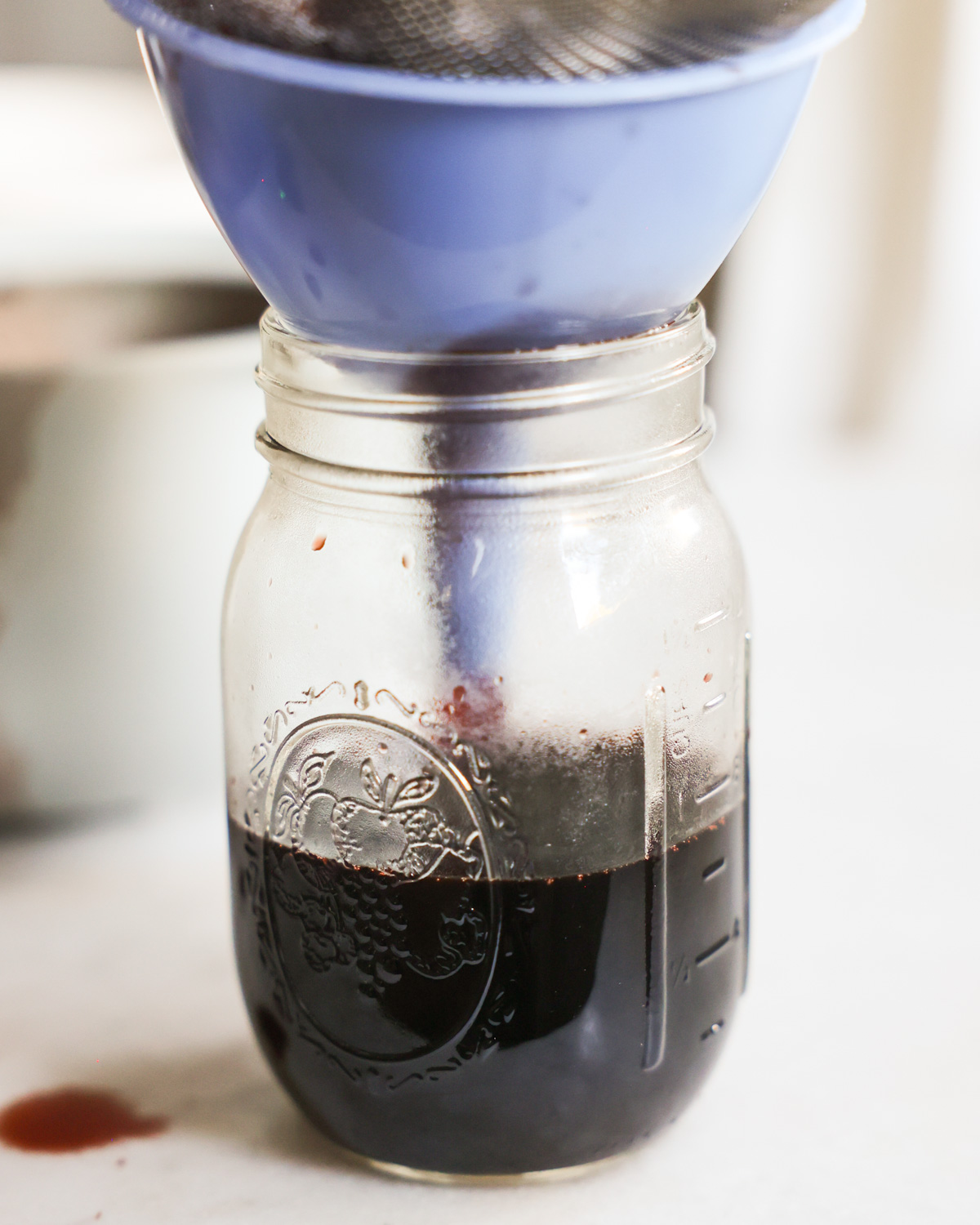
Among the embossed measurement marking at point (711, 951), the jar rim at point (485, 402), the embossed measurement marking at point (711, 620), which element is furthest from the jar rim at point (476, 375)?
the embossed measurement marking at point (711, 951)

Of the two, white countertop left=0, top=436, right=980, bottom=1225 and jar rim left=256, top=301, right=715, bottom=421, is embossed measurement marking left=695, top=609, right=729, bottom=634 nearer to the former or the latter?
jar rim left=256, top=301, right=715, bottom=421

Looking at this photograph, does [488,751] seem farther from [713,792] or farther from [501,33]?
[501,33]

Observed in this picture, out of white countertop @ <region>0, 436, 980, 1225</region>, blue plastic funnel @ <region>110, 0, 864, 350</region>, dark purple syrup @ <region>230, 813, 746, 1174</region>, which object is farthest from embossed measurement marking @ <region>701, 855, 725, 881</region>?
blue plastic funnel @ <region>110, 0, 864, 350</region>

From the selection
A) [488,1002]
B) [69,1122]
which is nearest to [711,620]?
[488,1002]

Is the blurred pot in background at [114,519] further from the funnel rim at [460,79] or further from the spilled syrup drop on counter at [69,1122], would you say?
the funnel rim at [460,79]

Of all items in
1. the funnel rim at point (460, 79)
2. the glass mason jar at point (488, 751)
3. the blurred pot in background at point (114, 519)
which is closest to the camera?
the funnel rim at point (460, 79)
